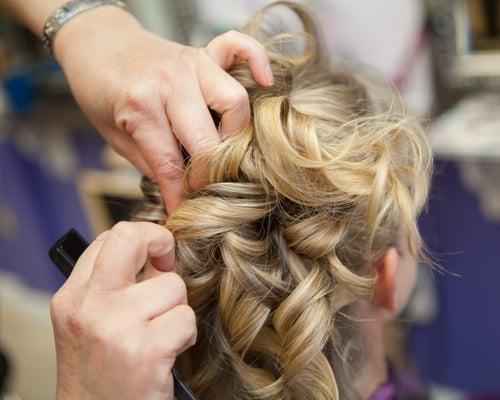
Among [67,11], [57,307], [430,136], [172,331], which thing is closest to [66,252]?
[57,307]

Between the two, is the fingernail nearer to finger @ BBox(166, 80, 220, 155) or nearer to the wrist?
finger @ BBox(166, 80, 220, 155)

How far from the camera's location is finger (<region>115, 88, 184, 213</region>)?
2.42 ft

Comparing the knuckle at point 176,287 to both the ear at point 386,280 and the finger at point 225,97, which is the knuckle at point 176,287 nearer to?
the finger at point 225,97

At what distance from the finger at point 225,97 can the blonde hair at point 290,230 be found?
2cm

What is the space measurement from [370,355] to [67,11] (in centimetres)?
73

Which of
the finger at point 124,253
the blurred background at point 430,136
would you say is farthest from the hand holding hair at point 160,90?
the blurred background at point 430,136

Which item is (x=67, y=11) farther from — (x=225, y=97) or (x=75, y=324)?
(x=75, y=324)

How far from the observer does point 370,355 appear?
0.88 meters

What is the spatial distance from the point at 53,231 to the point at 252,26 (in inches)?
83.3

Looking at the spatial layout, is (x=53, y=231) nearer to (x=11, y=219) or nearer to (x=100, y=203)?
(x=11, y=219)

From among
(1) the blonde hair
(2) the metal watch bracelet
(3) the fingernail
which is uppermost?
(2) the metal watch bracelet

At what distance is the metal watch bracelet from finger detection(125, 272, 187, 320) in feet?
1.70

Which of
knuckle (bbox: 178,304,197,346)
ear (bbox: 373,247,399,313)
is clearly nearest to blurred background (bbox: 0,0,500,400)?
ear (bbox: 373,247,399,313)

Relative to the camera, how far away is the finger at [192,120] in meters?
0.71
